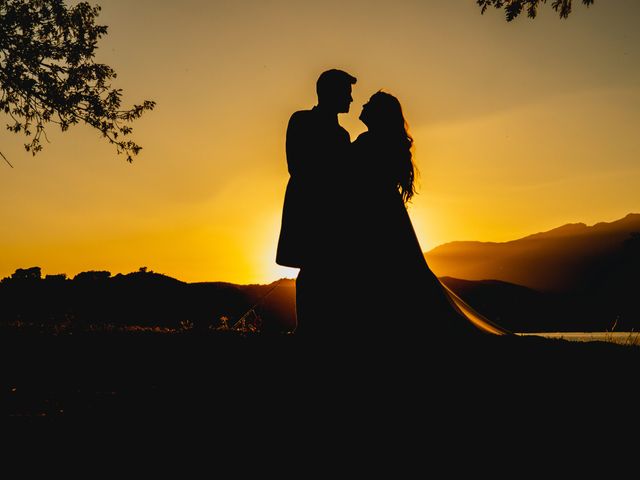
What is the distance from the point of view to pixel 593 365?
15.4 ft

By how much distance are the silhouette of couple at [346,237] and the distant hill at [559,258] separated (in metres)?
33.2

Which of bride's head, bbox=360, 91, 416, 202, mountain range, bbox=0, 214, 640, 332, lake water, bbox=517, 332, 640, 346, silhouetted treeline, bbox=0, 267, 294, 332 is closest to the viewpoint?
bride's head, bbox=360, 91, 416, 202

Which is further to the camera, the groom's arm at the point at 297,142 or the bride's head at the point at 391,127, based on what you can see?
the bride's head at the point at 391,127

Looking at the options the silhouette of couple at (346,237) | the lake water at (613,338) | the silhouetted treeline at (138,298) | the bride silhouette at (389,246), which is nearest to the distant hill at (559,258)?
the silhouetted treeline at (138,298)

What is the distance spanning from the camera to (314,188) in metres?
4.08

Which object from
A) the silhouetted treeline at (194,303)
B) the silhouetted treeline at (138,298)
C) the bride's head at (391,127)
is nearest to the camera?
the bride's head at (391,127)

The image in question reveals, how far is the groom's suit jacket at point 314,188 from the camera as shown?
4078 millimetres

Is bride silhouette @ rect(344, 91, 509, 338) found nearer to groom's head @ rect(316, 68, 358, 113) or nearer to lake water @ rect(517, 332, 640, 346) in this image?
groom's head @ rect(316, 68, 358, 113)

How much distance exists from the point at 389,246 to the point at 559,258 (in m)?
56.2

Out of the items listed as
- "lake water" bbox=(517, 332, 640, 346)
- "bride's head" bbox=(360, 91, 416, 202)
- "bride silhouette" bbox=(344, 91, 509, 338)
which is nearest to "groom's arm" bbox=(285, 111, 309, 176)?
"bride silhouette" bbox=(344, 91, 509, 338)

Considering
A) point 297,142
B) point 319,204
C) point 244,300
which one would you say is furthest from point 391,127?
point 244,300

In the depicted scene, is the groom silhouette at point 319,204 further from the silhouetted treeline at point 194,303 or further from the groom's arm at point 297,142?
the silhouetted treeline at point 194,303

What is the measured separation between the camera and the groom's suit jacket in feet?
13.4

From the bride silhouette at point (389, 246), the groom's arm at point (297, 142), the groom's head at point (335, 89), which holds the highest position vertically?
the groom's head at point (335, 89)
